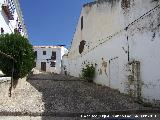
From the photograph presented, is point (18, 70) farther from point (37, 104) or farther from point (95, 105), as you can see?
point (95, 105)

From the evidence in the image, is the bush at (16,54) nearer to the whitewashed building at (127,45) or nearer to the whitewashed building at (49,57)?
the whitewashed building at (127,45)

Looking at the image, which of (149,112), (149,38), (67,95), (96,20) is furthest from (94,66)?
(149,112)

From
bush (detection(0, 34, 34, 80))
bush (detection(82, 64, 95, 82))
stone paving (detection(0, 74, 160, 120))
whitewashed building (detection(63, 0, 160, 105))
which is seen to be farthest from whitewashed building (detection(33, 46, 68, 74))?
bush (detection(0, 34, 34, 80))

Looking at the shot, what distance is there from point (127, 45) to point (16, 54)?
5.14 meters

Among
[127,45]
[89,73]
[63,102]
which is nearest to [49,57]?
[89,73]

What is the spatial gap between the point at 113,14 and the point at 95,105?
7842 mm

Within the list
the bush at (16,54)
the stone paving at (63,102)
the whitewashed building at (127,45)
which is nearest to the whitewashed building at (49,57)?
the whitewashed building at (127,45)

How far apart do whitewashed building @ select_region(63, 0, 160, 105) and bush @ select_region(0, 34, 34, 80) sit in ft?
15.0

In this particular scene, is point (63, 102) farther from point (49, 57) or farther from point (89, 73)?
point (49, 57)

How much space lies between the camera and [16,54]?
1464 cm

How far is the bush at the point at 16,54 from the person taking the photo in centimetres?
1455

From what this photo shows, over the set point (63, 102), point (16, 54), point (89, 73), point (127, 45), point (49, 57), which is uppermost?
point (49, 57)

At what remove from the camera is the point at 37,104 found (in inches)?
481

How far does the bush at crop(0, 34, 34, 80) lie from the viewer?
14555mm
